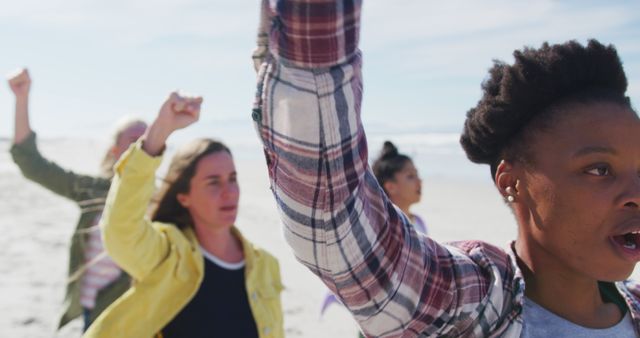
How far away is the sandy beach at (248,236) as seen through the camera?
623 cm

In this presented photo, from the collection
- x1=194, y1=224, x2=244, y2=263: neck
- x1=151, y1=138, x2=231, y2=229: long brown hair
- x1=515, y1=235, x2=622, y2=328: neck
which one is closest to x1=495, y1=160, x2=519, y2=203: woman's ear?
x1=515, y1=235, x2=622, y2=328: neck

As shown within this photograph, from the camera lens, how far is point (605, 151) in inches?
59.1

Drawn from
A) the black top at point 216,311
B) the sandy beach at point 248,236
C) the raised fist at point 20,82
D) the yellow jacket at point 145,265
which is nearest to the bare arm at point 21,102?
the raised fist at point 20,82

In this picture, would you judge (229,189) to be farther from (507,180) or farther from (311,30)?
(311,30)

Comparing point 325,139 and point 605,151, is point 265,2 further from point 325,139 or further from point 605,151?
point 605,151

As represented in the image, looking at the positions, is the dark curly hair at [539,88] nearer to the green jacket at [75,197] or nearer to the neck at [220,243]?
the neck at [220,243]

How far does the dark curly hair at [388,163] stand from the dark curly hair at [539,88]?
12.3ft

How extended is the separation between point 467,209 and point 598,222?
11414 mm

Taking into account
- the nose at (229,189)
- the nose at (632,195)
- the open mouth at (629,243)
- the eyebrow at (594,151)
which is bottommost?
the nose at (229,189)

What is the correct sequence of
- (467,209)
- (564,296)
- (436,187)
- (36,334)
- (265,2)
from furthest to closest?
1. (436,187)
2. (467,209)
3. (36,334)
4. (564,296)
5. (265,2)

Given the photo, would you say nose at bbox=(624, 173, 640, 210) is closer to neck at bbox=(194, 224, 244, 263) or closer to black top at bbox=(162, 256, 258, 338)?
black top at bbox=(162, 256, 258, 338)

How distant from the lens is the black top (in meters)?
2.99

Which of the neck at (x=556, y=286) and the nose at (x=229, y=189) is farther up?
the neck at (x=556, y=286)

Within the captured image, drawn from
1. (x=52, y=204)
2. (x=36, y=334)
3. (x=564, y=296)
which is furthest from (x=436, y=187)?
(x=564, y=296)
